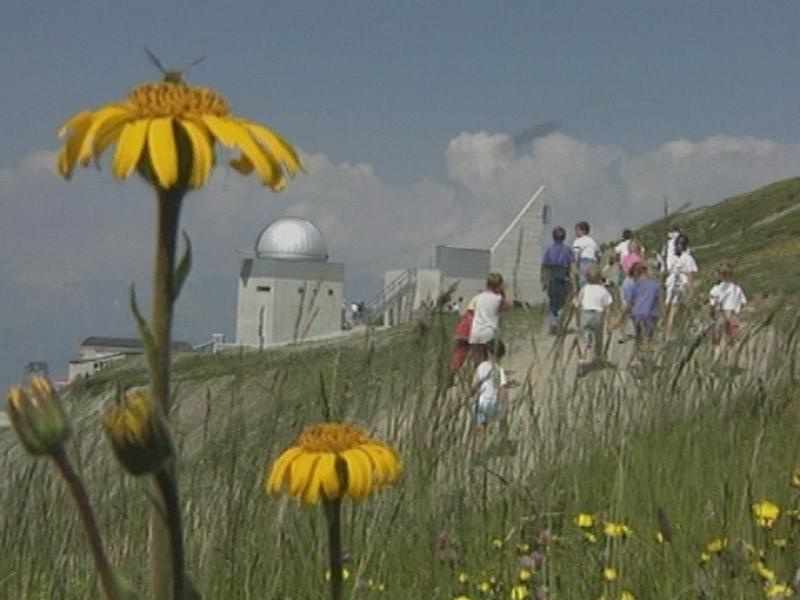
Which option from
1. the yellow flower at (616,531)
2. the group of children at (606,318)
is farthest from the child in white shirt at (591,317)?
the yellow flower at (616,531)

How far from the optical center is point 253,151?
1115 mm

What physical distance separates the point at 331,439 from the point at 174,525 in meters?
0.57

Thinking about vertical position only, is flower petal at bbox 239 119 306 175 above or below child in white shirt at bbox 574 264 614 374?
above

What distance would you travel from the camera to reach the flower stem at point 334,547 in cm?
125

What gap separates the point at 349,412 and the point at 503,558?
1417 mm

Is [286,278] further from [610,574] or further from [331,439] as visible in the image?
[331,439]

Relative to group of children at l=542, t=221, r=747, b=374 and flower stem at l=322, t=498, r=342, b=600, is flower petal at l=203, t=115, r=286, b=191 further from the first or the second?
group of children at l=542, t=221, r=747, b=374

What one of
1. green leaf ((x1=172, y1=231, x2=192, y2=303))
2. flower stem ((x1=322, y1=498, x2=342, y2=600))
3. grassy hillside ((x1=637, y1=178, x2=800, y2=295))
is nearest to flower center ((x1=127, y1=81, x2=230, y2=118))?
green leaf ((x1=172, y1=231, x2=192, y2=303))

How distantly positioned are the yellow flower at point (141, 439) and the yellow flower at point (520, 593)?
2225 mm

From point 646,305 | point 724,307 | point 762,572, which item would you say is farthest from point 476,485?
point 724,307

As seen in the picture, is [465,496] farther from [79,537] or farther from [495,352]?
[79,537]

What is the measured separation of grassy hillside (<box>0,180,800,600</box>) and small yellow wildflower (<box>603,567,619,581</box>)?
0.12 feet

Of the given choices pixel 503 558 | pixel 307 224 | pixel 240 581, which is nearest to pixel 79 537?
pixel 240 581

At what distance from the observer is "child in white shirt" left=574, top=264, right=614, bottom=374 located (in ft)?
15.8
